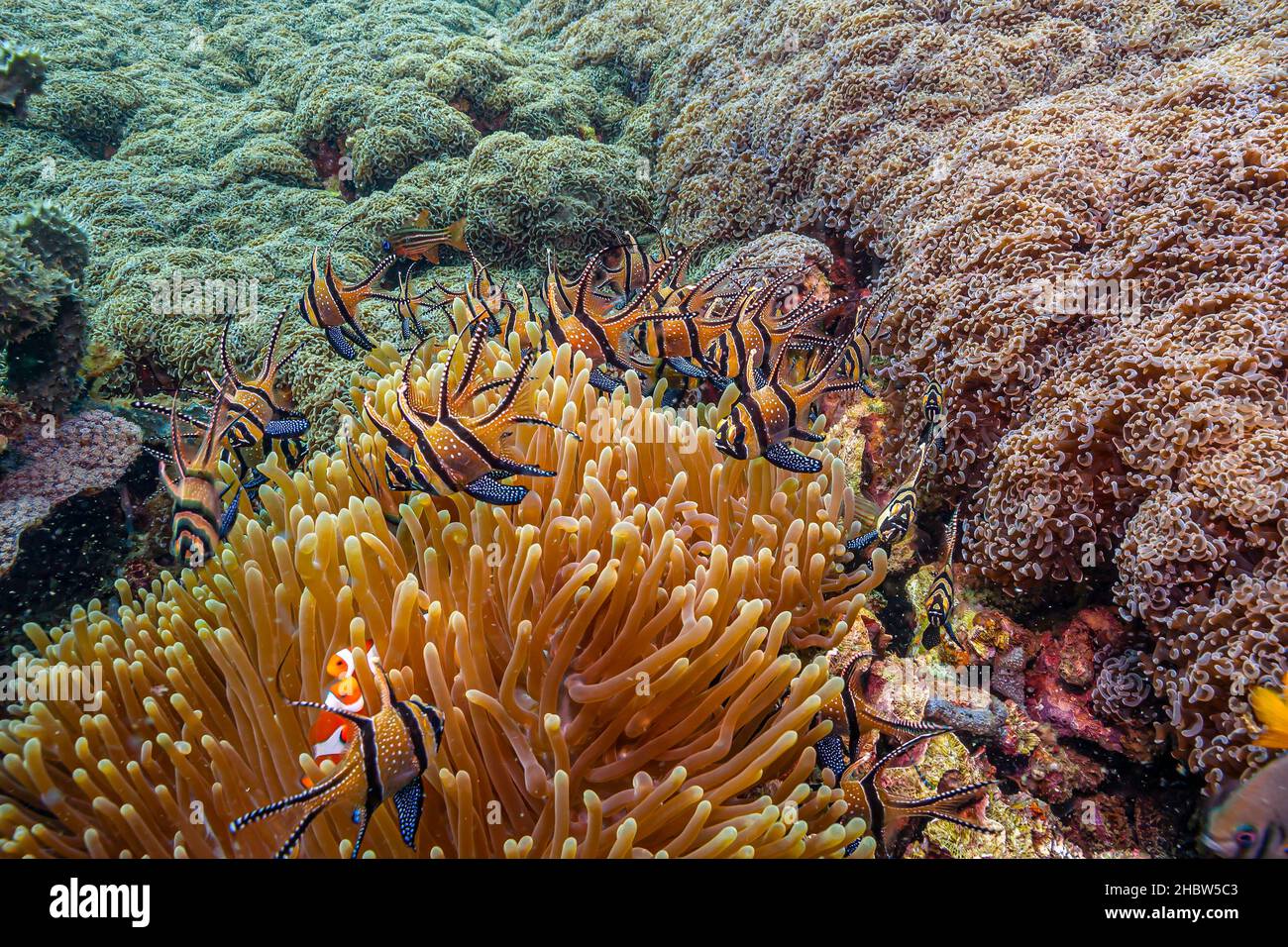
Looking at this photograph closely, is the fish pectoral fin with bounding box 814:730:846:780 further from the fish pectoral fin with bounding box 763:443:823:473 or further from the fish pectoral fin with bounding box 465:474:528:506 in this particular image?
the fish pectoral fin with bounding box 465:474:528:506

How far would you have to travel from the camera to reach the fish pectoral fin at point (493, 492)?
6.25ft

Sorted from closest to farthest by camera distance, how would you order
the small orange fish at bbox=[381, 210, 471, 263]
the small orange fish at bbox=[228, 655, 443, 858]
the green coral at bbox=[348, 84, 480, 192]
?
the small orange fish at bbox=[228, 655, 443, 858] → the small orange fish at bbox=[381, 210, 471, 263] → the green coral at bbox=[348, 84, 480, 192]

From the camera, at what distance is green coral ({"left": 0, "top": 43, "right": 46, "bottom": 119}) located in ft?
24.9

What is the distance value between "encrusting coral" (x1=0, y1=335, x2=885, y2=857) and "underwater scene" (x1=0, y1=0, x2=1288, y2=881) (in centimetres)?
1

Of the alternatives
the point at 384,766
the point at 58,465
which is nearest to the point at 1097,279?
the point at 384,766

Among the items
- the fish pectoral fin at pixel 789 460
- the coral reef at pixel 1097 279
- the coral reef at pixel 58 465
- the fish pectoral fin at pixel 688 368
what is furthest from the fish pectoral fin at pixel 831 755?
the coral reef at pixel 58 465

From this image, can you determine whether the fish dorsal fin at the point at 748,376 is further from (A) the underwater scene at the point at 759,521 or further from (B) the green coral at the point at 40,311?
(B) the green coral at the point at 40,311

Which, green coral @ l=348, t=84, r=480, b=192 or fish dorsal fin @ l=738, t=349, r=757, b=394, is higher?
green coral @ l=348, t=84, r=480, b=192

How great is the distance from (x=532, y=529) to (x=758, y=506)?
997 mm

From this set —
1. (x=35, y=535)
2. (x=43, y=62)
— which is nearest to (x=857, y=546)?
(x=35, y=535)

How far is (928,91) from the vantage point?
15.8ft

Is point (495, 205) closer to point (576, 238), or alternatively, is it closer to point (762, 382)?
point (576, 238)

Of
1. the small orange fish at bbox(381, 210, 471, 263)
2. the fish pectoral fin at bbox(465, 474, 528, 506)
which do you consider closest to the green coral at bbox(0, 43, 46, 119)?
the small orange fish at bbox(381, 210, 471, 263)

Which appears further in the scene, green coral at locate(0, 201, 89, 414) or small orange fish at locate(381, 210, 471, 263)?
small orange fish at locate(381, 210, 471, 263)
